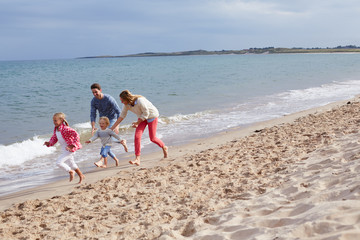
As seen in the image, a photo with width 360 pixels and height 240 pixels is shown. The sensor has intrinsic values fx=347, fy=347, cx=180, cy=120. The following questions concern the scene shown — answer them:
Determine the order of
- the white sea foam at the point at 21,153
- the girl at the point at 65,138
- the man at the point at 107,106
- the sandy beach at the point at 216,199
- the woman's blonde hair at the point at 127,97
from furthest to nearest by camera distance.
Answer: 1. the white sea foam at the point at 21,153
2. the man at the point at 107,106
3. the woman's blonde hair at the point at 127,97
4. the girl at the point at 65,138
5. the sandy beach at the point at 216,199

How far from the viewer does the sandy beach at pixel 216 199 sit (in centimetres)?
327

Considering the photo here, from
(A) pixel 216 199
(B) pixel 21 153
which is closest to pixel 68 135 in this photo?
(A) pixel 216 199

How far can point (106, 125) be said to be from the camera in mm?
6672

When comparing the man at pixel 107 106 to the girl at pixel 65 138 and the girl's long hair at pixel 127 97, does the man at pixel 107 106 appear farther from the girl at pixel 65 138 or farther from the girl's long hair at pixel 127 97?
the girl at pixel 65 138

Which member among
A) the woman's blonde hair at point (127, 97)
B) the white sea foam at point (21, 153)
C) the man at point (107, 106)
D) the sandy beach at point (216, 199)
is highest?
the woman's blonde hair at point (127, 97)

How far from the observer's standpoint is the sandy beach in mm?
3271

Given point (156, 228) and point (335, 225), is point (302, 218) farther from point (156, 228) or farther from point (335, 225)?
point (156, 228)

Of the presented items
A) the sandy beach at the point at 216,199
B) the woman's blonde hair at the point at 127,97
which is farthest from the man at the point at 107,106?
the sandy beach at the point at 216,199

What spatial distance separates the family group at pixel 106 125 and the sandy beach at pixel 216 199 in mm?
434

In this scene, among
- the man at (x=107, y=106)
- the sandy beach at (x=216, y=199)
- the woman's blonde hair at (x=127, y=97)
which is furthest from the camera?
the man at (x=107, y=106)

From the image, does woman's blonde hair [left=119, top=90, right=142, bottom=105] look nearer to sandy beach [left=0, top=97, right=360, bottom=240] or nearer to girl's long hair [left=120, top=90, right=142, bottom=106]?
girl's long hair [left=120, top=90, right=142, bottom=106]

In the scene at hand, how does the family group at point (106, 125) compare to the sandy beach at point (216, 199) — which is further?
the family group at point (106, 125)

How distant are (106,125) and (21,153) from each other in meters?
3.69

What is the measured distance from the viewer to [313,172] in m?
4.68
